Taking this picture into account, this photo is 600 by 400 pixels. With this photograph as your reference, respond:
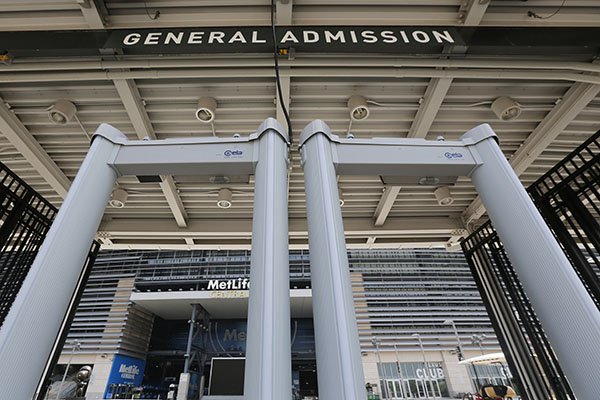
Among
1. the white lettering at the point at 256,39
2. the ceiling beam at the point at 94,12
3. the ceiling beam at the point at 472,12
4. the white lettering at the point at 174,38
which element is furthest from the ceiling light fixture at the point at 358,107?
the ceiling beam at the point at 94,12

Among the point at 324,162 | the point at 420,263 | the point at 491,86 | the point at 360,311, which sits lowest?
the point at 324,162

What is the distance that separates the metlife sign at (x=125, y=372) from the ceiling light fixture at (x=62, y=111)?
57.6ft

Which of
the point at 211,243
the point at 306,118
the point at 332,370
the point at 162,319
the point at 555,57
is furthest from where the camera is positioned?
the point at 162,319

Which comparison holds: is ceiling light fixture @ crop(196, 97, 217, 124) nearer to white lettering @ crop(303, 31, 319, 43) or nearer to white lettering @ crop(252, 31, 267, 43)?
white lettering @ crop(252, 31, 267, 43)

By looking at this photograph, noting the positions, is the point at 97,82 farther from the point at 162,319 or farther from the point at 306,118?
the point at 162,319

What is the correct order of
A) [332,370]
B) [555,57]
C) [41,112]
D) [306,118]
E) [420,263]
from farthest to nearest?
[420,263], [306,118], [41,112], [555,57], [332,370]

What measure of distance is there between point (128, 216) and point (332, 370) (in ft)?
16.2

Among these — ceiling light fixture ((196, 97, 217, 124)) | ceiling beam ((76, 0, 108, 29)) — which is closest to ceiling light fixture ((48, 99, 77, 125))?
ceiling beam ((76, 0, 108, 29))

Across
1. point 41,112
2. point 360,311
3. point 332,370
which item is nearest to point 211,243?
point 41,112

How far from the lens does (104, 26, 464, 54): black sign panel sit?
7.11 feet

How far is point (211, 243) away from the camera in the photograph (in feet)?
17.7

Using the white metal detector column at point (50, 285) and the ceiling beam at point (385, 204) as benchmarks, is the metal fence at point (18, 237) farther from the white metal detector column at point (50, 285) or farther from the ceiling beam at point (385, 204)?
the ceiling beam at point (385, 204)

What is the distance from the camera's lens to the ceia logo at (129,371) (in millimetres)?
16703

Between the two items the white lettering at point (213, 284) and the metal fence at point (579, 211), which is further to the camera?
the white lettering at point (213, 284)
